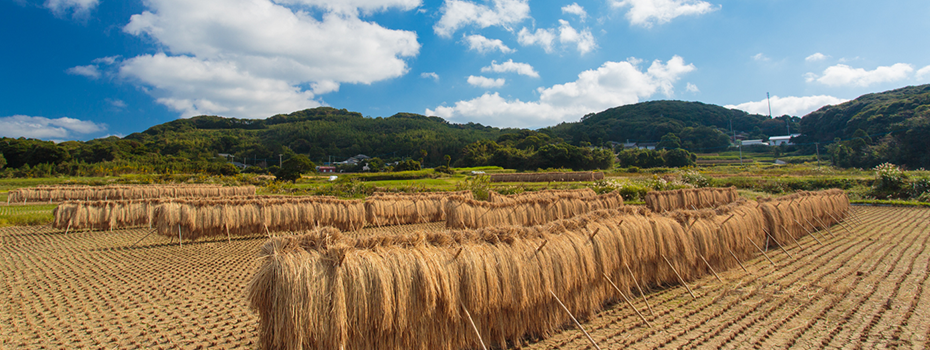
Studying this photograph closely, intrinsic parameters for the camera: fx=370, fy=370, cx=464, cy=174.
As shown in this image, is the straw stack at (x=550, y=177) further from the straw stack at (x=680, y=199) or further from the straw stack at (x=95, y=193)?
the straw stack at (x=95, y=193)

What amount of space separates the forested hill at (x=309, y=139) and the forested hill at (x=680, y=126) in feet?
155

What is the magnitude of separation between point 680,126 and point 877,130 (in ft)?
208

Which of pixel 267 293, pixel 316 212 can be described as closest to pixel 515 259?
pixel 267 293

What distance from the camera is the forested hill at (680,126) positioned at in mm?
122200

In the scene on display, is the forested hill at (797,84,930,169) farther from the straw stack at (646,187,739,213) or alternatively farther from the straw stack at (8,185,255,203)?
the straw stack at (8,185,255,203)

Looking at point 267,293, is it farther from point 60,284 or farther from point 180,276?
point 60,284

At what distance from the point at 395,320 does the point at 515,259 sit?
203 cm

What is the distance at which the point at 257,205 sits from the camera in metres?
15.8

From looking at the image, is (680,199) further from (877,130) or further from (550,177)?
(877,130)

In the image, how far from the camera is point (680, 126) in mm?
134375

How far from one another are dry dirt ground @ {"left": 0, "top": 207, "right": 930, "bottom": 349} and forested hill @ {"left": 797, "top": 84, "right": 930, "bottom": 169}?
62931mm

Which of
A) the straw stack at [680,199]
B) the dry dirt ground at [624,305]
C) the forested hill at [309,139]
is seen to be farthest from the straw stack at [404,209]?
the forested hill at [309,139]

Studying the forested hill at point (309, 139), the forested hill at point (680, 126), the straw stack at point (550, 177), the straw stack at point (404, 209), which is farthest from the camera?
the forested hill at point (680, 126)

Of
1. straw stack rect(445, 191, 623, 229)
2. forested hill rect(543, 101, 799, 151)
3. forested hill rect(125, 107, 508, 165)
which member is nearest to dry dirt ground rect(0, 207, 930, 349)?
straw stack rect(445, 191, 623, 229)
